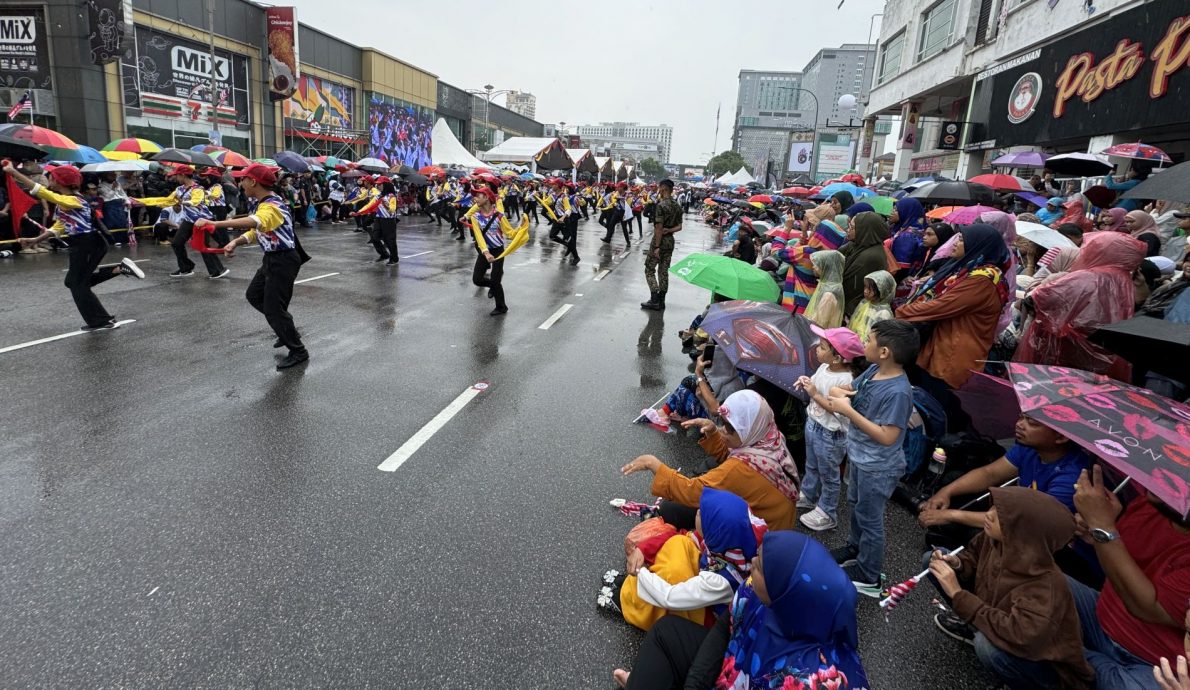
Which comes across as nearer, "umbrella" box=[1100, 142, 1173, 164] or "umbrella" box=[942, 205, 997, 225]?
"umbrella" box=[942, 205, 997, 225]

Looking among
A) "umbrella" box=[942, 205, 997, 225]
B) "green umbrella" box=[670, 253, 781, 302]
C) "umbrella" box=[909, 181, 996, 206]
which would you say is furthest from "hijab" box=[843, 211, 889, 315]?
"umbrella" box=[909, 181, 996, 206]

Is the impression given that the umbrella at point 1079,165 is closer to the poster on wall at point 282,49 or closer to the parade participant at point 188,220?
the parade participant at point 188,220

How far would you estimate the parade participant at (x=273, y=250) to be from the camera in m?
6.31

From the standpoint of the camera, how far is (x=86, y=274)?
7328mm

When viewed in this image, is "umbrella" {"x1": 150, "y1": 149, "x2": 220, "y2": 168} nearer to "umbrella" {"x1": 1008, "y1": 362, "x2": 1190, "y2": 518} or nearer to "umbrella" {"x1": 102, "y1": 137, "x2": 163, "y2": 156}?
"umbrella" {"x1": 102, "y1": 137, "x2": 163, "y2": 156}

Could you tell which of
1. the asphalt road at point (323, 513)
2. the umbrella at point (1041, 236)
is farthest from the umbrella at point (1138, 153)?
the asphalt road at point (323, 513)

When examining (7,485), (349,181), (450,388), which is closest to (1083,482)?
(450,388)

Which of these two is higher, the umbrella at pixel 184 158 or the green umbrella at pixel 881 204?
the umbrella at pixel 184 158

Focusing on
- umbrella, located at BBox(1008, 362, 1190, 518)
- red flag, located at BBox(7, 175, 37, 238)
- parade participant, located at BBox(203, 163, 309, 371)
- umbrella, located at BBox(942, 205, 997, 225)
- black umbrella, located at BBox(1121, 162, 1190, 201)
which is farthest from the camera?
red flag, located at BBox(7, 175, 37, 238)

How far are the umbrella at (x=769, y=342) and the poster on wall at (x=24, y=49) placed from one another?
94.0 ft

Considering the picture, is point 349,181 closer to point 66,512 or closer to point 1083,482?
point 66,512

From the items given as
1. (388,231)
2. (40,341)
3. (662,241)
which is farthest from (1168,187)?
(388,231)

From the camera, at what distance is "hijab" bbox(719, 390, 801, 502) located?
3232mm

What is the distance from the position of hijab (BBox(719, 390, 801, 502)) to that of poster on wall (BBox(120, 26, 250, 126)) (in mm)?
25633
